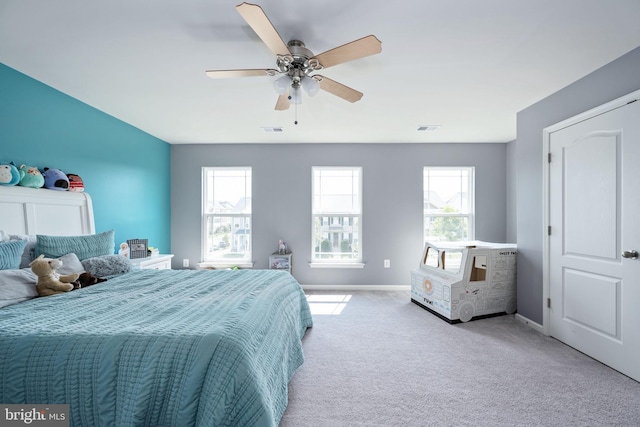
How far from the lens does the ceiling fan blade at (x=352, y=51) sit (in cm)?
165

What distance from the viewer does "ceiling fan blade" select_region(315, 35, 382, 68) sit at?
1648 millimetres

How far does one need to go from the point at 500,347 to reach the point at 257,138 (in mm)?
4097

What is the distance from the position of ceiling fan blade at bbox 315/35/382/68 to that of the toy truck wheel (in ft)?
9.42

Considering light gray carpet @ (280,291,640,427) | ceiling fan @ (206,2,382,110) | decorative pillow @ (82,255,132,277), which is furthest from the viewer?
decorative pillow @ (82,255,132,277)

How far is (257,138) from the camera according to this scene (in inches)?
183

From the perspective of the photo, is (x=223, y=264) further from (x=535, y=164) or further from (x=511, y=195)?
(x=511, y=195)

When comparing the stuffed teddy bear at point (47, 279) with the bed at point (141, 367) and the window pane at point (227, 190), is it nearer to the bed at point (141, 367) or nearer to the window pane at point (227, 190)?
the bed at point (141, 367)

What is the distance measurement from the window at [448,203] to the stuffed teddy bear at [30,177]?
4.89 metres

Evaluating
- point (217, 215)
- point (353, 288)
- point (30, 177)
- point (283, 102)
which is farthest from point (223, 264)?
point (283, 102)

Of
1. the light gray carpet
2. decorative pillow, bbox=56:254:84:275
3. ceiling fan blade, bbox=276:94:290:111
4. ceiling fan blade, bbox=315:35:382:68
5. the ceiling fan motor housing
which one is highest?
the ceiling fan motor housing

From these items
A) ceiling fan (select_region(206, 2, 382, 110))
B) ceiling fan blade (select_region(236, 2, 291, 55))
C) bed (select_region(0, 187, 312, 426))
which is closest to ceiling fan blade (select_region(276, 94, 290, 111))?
ceiling fan (select_region(206, 2, 382, 110))

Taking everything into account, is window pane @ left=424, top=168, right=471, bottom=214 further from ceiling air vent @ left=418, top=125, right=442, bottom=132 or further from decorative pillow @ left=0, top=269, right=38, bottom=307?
decorative pillow @ left=0, top=269, right=38, bottom=307

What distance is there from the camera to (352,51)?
177cm

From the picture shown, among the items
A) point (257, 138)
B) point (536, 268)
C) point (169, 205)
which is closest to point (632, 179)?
point (536, 268)
